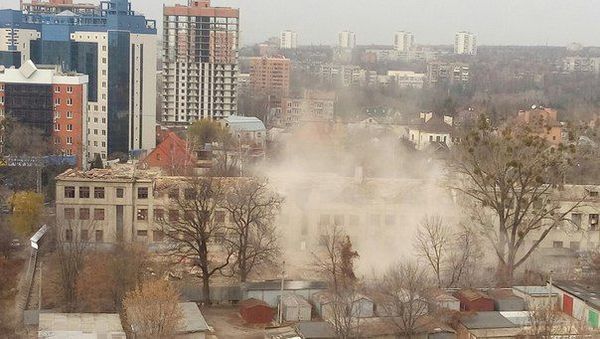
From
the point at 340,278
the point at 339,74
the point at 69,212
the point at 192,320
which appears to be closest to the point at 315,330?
the point at 192,320

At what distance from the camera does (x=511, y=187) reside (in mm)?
11172

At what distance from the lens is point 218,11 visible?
28688 millimetres

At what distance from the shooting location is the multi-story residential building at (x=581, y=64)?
4275cm

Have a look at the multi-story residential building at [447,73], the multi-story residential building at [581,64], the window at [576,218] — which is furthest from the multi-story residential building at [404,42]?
the window at [576,218]

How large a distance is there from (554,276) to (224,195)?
14.5 ft

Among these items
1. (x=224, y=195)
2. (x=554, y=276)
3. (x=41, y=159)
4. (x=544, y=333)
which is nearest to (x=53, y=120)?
(x=41, y=159)

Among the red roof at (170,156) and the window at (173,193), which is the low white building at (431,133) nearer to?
the red roof at (170,156)

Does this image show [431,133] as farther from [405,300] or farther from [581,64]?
[581,64]

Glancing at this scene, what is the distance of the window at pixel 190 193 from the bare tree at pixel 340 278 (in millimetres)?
1805

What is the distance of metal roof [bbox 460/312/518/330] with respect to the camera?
8.69 metres

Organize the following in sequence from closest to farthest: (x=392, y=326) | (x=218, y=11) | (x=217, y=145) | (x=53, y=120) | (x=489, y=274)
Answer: (x=392, y=326) → (x=489, y=274) → (x=53, y=120) → (x=217, y=145) → (x=218, y=11)

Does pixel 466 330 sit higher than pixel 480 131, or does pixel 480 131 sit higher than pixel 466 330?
pixel 480 131

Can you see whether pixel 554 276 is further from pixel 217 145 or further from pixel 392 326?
pixel 217 145

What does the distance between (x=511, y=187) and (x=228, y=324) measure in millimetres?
4180
